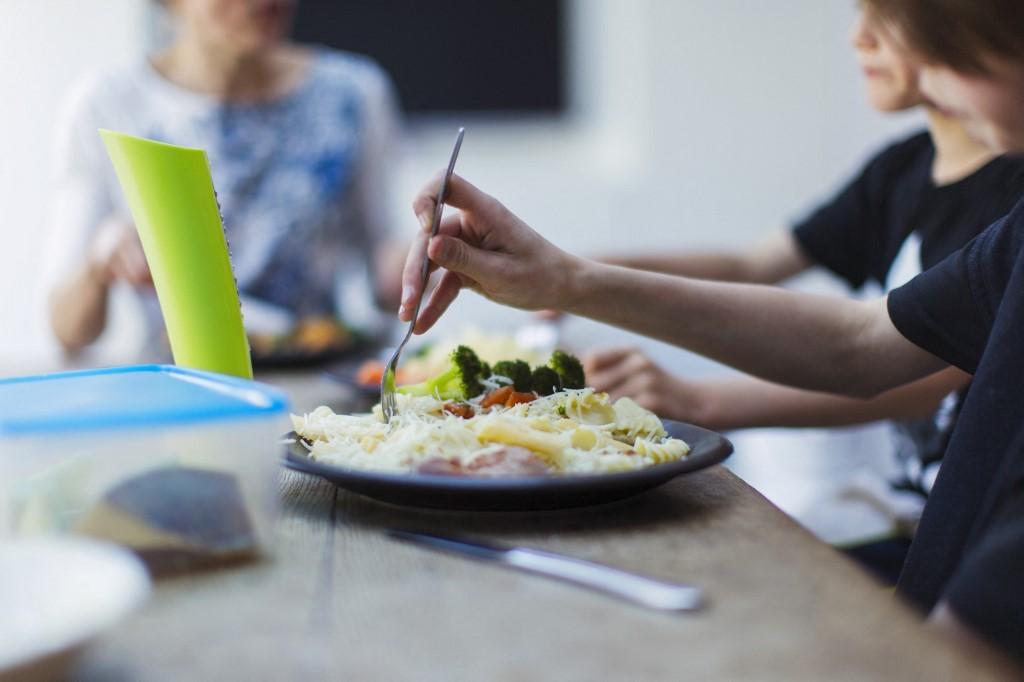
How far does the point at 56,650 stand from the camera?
1.78 feet

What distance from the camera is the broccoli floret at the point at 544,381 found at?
112cm

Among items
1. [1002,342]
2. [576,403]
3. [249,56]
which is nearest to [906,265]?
[1002,342]

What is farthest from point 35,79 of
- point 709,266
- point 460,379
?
point 460,379

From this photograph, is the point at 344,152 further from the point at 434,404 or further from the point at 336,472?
the point at 336,472

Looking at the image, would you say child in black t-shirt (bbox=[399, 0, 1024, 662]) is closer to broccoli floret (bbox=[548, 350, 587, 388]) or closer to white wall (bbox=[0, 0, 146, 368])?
broccoli floret (bbox=[548, 350, 587, 388])

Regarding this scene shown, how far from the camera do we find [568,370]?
1.16m

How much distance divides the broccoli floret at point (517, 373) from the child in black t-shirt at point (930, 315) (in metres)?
0.09

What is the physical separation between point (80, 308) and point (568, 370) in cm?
145

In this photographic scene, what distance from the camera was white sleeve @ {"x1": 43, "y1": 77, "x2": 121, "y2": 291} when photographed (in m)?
2.42

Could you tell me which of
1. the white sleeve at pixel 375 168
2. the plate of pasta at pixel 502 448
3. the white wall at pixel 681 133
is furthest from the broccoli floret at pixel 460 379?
the white wall at pixel 681 133

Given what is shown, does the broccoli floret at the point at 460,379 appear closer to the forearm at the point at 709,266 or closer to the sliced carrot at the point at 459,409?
the sliced carrot at the point at 459,409

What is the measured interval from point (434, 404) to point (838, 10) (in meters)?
4.09

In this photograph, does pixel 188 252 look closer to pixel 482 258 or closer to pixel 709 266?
pixel 482 258

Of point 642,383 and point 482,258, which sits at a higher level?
point 482,258
